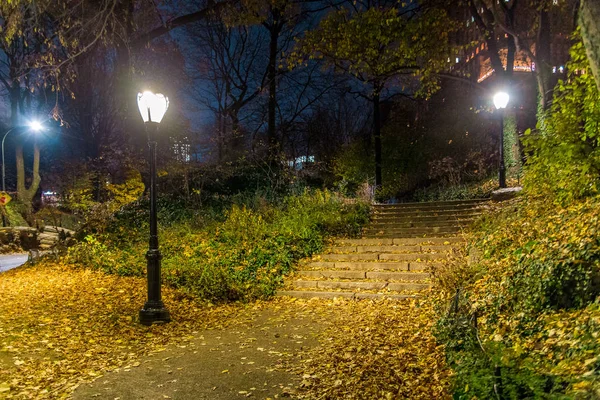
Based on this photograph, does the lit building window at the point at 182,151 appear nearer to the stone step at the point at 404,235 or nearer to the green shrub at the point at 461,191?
the stone step at the point at 404,235

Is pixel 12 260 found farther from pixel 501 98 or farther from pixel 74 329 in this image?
pixel 501 98

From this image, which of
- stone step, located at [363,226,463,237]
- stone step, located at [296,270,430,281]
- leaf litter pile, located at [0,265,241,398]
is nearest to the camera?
leaf litter pile, located at [0,265,241,398]

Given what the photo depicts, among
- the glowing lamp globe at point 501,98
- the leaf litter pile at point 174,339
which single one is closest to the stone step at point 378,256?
the leaf litter pile at point 174,339

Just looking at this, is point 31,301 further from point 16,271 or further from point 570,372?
point 570,372

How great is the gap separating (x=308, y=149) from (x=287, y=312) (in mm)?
25270

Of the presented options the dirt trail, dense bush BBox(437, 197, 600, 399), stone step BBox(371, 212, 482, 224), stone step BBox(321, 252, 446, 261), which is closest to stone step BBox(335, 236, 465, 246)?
stone step BBox(321, 252, 446, 261)

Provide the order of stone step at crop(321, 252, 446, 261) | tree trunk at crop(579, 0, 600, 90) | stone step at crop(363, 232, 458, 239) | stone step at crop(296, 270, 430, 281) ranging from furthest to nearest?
stone step at crop(363, 232, 458, 239)
stone step at crop(321, 252, 446, 261)
stone step at crop(296, 270, 430, 281)
tree trunk at crop(579, 0, 600, 90)

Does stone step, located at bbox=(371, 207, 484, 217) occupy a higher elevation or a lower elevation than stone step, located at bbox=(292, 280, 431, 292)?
higher

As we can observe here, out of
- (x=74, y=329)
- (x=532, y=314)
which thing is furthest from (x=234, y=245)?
(x=532, y=314)

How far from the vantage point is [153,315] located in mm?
6852

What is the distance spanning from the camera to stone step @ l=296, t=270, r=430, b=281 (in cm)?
845

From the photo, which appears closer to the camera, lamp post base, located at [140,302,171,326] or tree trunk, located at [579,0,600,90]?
tree trunk, located at [579,0,600,90]

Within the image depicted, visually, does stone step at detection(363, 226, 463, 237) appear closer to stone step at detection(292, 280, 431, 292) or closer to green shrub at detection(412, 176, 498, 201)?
stone step at detection(292, 280, 431, 292)

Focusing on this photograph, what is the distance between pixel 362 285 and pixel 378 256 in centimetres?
148
